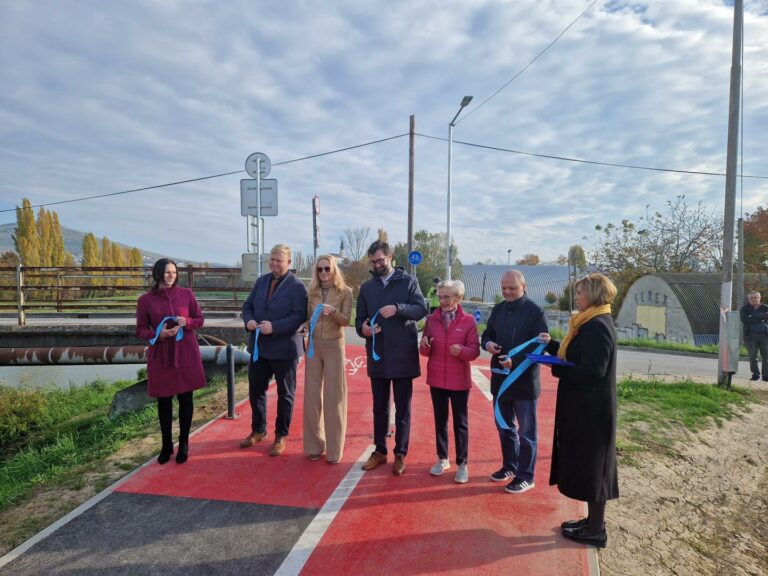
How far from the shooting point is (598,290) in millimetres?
3201

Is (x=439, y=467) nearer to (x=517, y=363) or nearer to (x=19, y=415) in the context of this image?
(x=517, y=363)

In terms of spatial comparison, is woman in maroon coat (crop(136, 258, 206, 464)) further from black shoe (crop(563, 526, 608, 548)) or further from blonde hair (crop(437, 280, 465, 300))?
black shoe (crop(563, 526, 608, 548))

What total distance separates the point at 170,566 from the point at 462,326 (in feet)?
9.07

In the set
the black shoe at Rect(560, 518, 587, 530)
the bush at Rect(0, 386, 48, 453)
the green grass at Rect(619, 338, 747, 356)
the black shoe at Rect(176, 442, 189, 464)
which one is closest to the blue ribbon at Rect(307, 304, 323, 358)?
the black shoe at Rect(176, 442, 189, 464)

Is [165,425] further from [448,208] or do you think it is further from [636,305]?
[636,305]

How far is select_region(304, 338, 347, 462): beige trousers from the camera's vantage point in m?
4.56

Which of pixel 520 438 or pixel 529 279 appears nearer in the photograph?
pixel 520 438

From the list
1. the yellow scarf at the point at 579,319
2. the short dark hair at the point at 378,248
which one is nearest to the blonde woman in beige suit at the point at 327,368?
the short dark hair at the point at 378,248

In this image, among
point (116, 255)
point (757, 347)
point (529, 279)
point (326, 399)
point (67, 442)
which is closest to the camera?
point (326, 399)

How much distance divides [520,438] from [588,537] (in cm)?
88

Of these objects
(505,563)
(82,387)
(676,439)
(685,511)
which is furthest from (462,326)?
(82,387)

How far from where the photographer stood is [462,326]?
4160 millimetres

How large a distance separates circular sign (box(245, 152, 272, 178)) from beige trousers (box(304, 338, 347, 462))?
434 cm

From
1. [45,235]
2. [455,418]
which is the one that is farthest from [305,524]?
[45,235]
